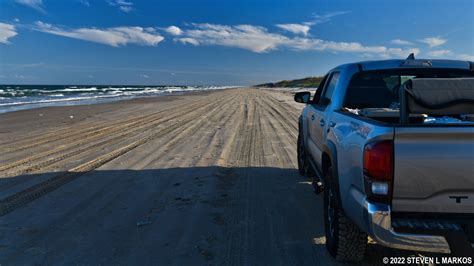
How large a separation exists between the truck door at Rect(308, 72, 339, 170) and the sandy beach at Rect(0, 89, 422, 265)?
2.62 ft

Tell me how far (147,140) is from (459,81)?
31.5 feet

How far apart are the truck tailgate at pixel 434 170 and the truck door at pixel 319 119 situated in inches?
69.3

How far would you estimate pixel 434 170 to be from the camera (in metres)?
2.77

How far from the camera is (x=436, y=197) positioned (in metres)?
2.87

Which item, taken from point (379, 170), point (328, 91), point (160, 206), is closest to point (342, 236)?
point (379, 170)

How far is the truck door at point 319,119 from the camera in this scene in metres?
4.88

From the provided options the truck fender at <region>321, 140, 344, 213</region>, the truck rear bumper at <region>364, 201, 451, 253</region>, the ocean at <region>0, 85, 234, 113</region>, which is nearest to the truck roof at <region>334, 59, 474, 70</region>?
the truck fender at <region>321, 140, 344, 213</region>

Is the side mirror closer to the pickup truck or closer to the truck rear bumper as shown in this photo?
the pickup truck

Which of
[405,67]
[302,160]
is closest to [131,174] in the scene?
[302,160]

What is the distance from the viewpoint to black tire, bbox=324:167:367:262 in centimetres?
355

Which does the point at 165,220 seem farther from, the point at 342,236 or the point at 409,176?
the point at 409,176

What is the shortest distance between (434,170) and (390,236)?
55 centimetres

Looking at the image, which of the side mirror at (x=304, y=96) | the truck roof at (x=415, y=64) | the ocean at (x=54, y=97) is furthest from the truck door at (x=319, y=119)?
the ocean at (x=54, y=97)

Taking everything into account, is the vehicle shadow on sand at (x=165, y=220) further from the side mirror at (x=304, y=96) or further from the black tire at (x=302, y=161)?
the side mirror at (x=304, y=96)
